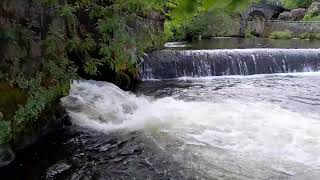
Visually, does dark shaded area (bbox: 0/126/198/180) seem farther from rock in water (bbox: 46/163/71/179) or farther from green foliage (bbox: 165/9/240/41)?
green foliage (bbox: 165/9/240/41)

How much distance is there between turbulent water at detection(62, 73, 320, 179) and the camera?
5121 millimetres

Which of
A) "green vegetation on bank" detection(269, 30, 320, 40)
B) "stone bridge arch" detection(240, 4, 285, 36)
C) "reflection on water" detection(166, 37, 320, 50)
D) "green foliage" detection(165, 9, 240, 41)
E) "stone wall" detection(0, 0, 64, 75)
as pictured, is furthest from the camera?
"stone bridge arch" detection(240, 4, 285, 36)

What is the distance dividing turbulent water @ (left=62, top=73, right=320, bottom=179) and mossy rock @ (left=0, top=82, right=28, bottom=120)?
1.63 meters

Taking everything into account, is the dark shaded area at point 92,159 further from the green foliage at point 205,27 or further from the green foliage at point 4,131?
the green foliage at point 205,27

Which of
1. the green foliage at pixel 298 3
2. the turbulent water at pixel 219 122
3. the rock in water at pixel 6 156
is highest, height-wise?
the green foliage at pixel 298 3

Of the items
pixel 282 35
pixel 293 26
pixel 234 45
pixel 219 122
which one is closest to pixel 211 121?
pixel 219 122

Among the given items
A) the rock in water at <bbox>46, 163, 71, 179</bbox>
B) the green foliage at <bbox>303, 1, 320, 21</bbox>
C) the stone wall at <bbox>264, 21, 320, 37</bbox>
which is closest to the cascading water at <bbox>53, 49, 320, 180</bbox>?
the rock in water at <bbox>46, 163, 71, 179</bbox>

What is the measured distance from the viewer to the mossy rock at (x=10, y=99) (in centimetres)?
503

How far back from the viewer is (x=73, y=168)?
4.96 m

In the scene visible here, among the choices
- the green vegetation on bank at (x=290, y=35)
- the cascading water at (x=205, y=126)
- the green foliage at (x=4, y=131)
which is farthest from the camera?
the green vegetation on bank at (x=290, y=35)

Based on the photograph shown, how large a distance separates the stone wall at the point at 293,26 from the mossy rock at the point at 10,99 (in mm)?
26664

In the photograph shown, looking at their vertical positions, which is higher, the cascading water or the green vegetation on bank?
the green vegetation on bank

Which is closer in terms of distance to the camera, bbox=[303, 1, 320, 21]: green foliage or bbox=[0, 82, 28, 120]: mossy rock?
bbox=[0, 82, 28, 120]: mossy rock

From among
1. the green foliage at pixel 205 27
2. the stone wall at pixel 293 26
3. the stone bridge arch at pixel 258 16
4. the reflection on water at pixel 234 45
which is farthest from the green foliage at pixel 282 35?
the reflection on water at pixel 234 45
